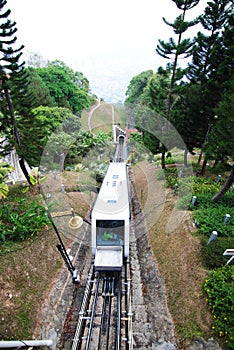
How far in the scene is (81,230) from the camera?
8016 mm

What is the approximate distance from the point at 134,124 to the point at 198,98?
7.01 meters

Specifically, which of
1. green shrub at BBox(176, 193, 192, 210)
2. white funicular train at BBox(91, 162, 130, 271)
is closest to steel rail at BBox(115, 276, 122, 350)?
white funicular train at BBox(91, 162, 130, 271)

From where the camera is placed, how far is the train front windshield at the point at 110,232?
5750 millimetres

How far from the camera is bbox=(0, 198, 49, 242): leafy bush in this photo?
5.95 m

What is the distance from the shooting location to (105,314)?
16.3ft

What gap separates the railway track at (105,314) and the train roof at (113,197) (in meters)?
2.07

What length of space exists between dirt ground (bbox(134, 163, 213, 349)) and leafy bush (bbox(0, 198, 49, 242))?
177 inches

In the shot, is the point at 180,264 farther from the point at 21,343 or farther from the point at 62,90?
the point at 62,90

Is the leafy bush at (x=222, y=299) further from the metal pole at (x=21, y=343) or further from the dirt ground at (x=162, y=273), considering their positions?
the metal pole at (x=21, y=343)

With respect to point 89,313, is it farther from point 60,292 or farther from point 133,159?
point 133,159

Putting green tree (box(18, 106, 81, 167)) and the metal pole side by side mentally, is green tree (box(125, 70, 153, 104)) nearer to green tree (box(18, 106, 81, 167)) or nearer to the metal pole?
green tree (box(18, 106, 81, 167))

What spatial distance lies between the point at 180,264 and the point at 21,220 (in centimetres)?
558

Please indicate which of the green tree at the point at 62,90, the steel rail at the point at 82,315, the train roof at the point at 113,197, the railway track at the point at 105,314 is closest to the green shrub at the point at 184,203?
the train roof at the point at 113,197

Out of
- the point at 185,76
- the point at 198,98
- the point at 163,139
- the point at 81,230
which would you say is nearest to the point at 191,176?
the point at 163,139
